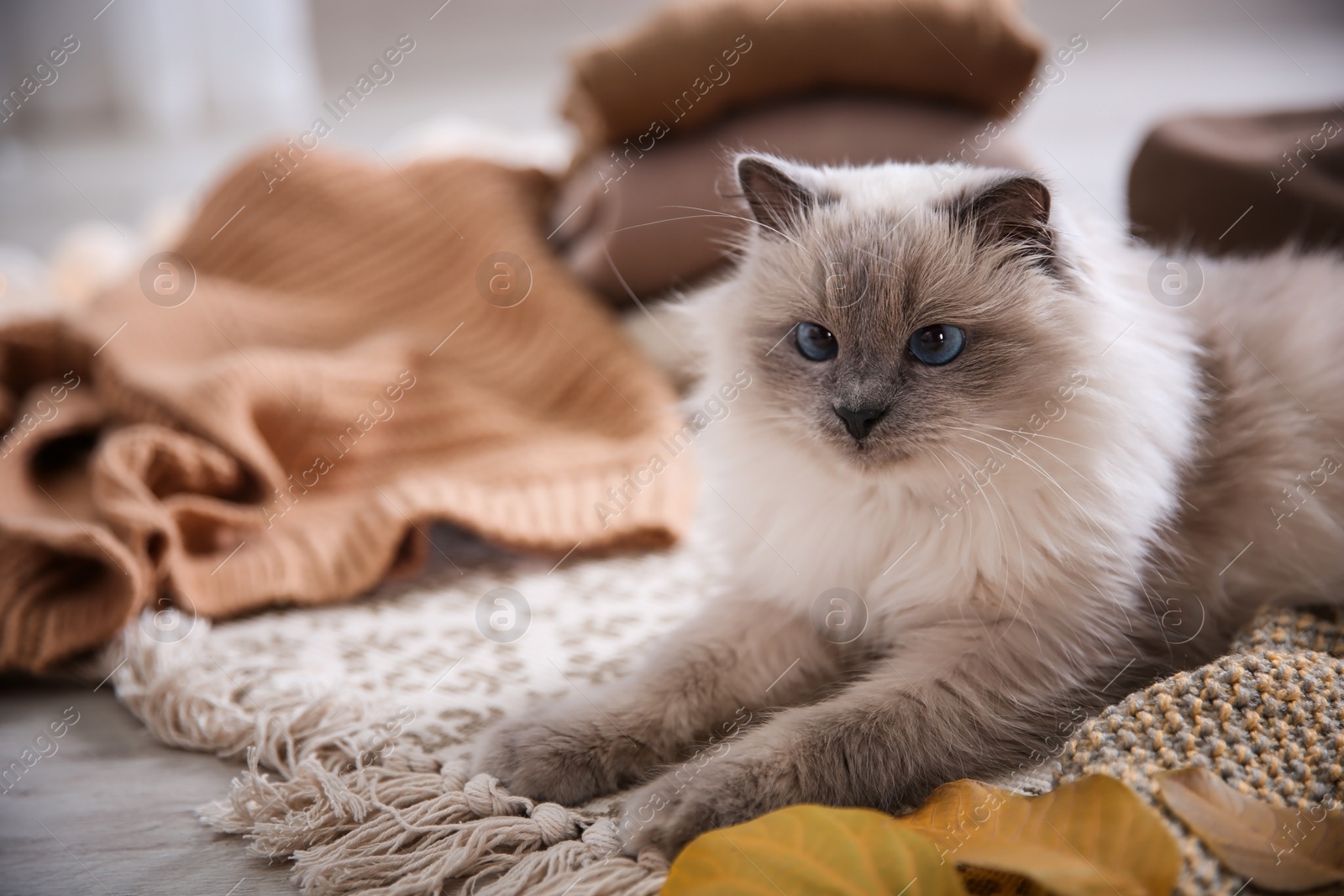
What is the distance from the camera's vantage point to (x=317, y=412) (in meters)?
1.71

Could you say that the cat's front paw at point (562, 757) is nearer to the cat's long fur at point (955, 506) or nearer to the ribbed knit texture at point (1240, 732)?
the cat's long fur at point (955, 506)

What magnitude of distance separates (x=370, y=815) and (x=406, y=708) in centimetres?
21

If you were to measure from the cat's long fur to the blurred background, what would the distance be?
1662mm

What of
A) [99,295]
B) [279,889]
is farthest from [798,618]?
[99,295]

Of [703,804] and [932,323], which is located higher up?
[932,323]

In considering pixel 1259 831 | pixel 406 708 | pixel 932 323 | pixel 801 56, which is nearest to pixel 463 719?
pixel 406 708

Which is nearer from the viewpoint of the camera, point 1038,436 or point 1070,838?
point 1070,838

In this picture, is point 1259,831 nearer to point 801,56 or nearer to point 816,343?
point 816,343

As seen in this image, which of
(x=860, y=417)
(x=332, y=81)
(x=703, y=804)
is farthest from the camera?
(x=332, y=81)

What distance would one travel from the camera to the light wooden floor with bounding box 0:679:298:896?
92 cm

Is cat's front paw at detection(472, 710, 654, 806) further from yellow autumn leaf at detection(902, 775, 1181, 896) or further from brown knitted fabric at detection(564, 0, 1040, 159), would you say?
brown knitted fabric at detection(564, 0, 1040, 159)

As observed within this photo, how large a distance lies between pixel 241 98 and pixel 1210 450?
3.46 metres

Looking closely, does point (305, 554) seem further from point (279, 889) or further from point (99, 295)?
point (99, 295)

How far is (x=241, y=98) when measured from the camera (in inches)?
132
